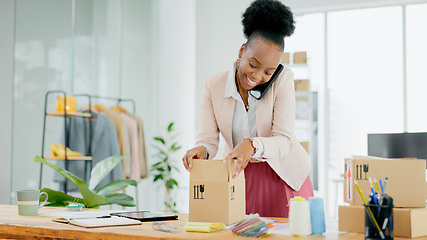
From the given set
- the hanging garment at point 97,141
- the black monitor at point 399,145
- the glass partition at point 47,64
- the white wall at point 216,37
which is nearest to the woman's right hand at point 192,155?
the black monitor at point 399,145

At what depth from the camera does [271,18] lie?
5.94 ft

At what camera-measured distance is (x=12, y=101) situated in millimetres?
3996

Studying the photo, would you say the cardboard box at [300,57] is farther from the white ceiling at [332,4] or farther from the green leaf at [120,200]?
the green leaf at [120,200]

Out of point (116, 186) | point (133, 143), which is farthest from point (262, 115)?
point (133, 143)

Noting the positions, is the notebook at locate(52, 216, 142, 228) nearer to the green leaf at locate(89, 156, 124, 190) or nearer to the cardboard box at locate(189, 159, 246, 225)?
the cardboard box at locate(189, 159, 246, 225)

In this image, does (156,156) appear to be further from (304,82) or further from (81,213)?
(81,213)

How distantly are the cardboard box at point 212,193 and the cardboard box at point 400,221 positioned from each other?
1.12ft

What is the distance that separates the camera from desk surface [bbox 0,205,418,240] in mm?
1376

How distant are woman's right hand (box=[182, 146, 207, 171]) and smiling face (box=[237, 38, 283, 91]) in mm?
293

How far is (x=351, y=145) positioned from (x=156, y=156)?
2.28 metres

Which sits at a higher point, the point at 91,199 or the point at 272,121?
the point at 272,121

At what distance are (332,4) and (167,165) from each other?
8.67 ft

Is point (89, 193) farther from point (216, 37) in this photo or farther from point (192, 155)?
point (216, 37)

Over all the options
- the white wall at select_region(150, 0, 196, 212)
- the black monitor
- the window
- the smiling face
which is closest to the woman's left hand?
the smiling face
